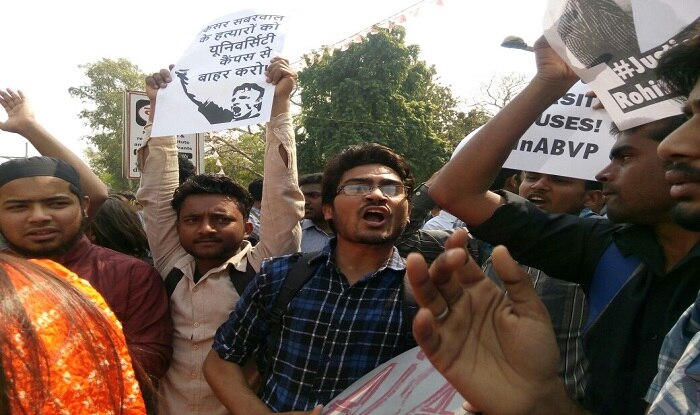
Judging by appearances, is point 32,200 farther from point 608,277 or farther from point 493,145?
point 608,277

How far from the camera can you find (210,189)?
279 cm

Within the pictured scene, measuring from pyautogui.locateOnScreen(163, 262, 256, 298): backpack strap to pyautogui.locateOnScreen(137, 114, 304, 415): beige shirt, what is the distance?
17 millimetres

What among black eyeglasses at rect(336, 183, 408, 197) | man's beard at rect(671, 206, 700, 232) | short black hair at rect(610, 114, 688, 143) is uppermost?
short black hair at rect(610, 114, 688, 143)

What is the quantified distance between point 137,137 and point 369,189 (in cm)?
439

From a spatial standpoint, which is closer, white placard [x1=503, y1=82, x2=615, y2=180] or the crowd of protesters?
the crowd of protesters

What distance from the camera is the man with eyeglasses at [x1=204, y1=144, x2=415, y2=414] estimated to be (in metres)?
2.13

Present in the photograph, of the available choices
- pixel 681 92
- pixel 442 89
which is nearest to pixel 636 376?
pixel 681 92

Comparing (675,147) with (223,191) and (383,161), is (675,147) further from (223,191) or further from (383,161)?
(223,191)

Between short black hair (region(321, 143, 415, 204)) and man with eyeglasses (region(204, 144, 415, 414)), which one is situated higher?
short black hair (region(321, 143, 415, 204))

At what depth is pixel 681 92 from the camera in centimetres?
173

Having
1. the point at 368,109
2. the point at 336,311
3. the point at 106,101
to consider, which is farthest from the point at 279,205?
the point at 106,101

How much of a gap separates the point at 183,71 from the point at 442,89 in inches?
A: 1133

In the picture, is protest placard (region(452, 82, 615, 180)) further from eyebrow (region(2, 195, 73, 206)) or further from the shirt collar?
eyebrow (region(2, 195, 73, 206))

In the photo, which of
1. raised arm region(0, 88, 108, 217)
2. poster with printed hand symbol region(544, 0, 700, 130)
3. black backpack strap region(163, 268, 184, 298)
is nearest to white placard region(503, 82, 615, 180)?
poster with printed hand symbol region(544, 0, 700, 130)
